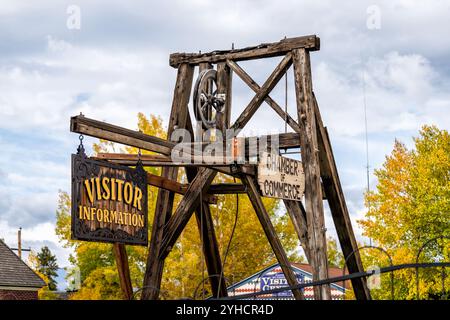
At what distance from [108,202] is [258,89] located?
13.6 ft

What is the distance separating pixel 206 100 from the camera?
11914mm

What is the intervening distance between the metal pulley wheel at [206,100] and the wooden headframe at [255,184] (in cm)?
23

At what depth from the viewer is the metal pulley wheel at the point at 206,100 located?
11.5 metres

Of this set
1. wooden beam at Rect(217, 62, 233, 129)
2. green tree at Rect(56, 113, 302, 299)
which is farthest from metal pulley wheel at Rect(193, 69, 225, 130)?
green tree at Rect(56, 113, 302, 299)

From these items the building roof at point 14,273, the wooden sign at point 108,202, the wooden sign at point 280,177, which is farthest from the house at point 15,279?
the wooden sign at point 108,202

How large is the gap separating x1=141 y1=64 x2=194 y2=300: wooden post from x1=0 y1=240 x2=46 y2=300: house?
55.2 feet

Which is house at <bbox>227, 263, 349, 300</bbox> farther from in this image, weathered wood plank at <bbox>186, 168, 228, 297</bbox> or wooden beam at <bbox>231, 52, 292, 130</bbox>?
wooden beam at <bbox>231, 52, 292, 130</bbox>

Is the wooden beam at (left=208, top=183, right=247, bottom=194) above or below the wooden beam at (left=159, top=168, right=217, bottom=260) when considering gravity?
above

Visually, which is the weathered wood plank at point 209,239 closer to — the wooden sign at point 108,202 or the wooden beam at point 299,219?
the wooden beam at point 299,219

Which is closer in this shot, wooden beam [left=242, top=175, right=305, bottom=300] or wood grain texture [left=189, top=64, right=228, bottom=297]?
wooden beam [left=242, top=175, right=305, bottom=300]

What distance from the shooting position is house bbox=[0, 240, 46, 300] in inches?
1084

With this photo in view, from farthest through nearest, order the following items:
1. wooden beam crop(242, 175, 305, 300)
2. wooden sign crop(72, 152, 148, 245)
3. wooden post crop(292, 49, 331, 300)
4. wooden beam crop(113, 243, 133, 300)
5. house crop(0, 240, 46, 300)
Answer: house crop(0, 240, 46, 300), wooden post crop(292, 49, 331, 300), wooden beam crop(242, 175, 305, 300), wooden beam crop(113, 243, 133, 300), wooden sign crop(72, 152, 148, 245)
